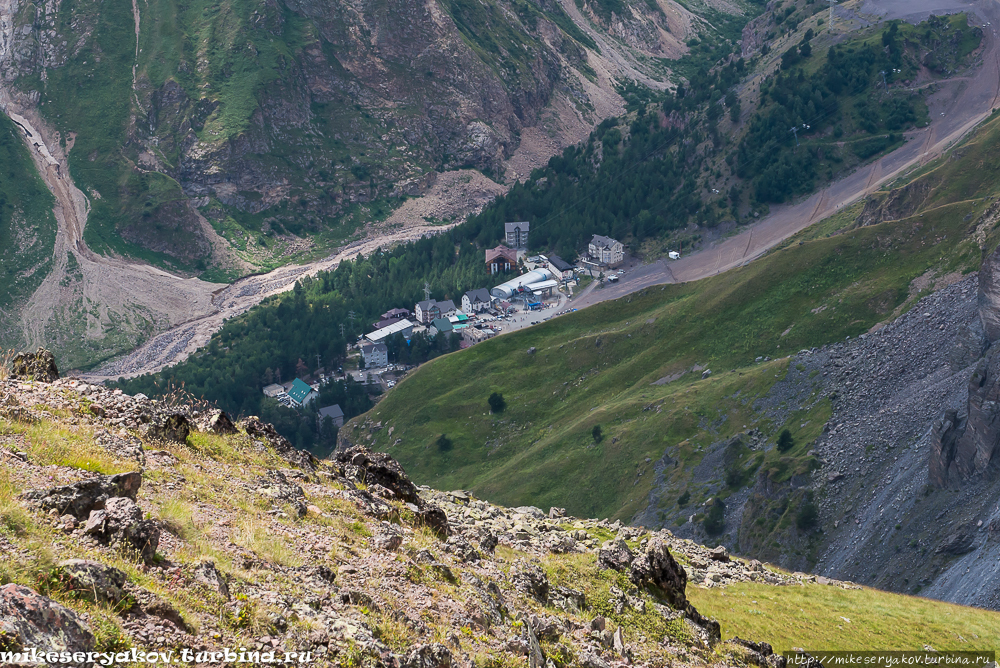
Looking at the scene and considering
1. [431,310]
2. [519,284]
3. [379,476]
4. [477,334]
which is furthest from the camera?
[519,284]

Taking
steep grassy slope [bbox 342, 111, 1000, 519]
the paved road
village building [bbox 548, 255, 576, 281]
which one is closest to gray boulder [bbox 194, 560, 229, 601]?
steep grassy slope [bbox 342, 111, 1000, 519]

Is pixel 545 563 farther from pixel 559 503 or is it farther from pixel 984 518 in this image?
pixel 559 503

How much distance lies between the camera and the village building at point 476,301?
15962 cm

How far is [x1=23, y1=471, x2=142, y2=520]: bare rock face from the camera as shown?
49.8ft

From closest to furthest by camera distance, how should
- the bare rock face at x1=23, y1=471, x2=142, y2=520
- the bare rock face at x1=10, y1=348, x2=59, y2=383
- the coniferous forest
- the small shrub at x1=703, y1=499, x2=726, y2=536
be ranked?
1. the bare rock face at x1=23, y1=471, x2=142, y2=520
2. the bare rock face at x1=10, y1=348, x2=59, y2=383
3. the small shrub at x1=703, y1=499, x2=726, y2=536
4. the coniferous forest

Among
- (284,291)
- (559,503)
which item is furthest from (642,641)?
(284,291)

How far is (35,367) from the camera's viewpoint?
974 inches

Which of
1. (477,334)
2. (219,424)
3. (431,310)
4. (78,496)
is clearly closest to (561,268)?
(477,334)

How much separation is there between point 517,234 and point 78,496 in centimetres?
17340

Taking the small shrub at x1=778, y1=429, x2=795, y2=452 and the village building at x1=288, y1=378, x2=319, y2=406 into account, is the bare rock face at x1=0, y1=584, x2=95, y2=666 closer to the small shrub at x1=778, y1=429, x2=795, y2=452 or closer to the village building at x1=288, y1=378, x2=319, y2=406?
the small shrub at x1=778, y1=429, x2=795, y2=452

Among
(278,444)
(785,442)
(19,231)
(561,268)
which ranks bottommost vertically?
(785,442)

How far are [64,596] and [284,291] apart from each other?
178 metres

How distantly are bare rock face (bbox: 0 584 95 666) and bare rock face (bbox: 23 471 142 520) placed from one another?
4.01 metres

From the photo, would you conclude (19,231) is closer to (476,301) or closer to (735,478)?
(476,301)
